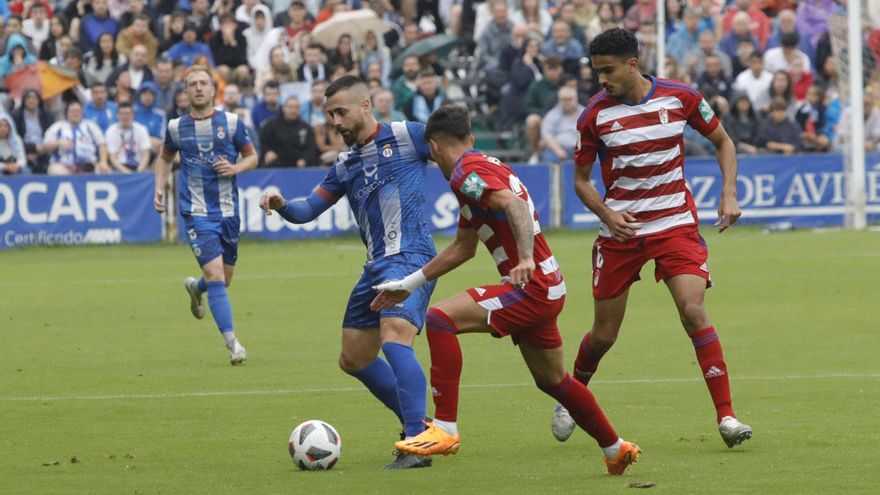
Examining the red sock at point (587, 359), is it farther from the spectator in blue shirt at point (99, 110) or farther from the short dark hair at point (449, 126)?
the spectator in blue shirt at point (99, 110)

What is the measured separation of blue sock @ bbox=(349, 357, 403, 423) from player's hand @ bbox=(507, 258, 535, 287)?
1520mm

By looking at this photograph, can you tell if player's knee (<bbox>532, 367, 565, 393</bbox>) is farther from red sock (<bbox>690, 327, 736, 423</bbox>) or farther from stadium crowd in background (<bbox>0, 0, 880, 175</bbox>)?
stadium crowd in background (<bbox>0, 0, 880, 175</bbox>)

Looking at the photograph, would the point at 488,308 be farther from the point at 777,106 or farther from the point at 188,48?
the point at 188,48

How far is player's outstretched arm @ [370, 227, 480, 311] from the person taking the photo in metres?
8.12

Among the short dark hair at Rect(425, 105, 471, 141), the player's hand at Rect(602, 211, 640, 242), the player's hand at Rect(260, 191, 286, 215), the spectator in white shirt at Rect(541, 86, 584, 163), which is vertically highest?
the short dark hair at Rect(425, 105, 471, 141)

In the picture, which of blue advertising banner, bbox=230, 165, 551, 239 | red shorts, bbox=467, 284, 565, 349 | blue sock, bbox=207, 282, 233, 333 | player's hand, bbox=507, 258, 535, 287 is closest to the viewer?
player's hand, bbox=507, 258, 535, 287

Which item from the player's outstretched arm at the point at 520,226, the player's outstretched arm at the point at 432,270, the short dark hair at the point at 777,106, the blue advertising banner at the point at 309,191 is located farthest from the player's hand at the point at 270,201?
the short dark hair at the point at 777,106

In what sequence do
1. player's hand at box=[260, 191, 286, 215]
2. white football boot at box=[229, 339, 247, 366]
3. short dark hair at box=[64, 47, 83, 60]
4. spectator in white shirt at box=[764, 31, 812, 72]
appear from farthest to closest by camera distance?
spectator in white shirt at box=[764, 31, 812, 72], short dark hair at box=[64, 47, 83, 60], white football boot at box=[229, 339, 247, 366], player's hand at box=[260, 191, 286, 215]

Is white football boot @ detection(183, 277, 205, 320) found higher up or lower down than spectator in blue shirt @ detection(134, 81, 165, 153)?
lower down

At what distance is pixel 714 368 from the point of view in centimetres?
901

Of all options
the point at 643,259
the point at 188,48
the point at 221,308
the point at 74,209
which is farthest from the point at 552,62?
the point at 643,259

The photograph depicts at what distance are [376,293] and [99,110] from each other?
18.3m

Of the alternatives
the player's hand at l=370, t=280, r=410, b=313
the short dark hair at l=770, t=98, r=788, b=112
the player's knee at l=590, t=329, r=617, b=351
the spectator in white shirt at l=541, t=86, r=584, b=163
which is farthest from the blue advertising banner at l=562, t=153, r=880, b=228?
the player's hand at l=370, t=280, r=410, b=313

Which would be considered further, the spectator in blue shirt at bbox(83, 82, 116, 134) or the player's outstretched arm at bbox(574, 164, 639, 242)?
the spectator in blue shirt at bbox(83, 82, 116, 134)
